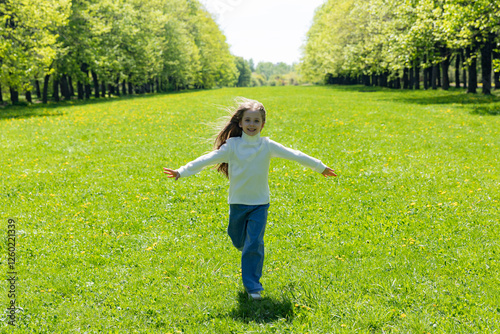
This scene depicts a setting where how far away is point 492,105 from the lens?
2341cm

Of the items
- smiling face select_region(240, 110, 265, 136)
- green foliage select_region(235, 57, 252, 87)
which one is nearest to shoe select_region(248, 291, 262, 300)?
smiling face select_region(240, 110, 265, 136)

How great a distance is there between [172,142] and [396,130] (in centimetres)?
945

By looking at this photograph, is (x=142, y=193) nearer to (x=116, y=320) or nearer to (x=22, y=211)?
(x=22, y=211)

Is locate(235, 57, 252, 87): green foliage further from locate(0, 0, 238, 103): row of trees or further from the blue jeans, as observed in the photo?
the blue jeans

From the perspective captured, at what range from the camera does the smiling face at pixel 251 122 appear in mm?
5016

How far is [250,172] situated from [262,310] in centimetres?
171

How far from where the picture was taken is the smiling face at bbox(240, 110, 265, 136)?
5.02 meters

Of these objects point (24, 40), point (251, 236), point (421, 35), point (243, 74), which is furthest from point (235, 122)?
point (243, 74)

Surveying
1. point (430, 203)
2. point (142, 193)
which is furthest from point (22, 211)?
point (430, 203)

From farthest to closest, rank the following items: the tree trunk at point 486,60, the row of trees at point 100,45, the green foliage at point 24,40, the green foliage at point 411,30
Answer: the tree trunk at point 486,60, the row of trees at point 100,45, the green foliage at point 24,40, the green foliage at point 411,30

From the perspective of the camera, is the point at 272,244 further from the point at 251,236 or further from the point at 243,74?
the point at 243,74

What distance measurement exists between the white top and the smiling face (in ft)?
0.28

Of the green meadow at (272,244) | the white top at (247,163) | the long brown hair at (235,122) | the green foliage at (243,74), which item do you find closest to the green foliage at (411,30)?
the green meadow at (272,244)

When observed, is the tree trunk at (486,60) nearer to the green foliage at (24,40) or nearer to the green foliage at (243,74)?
the green foliage at (24,40)
